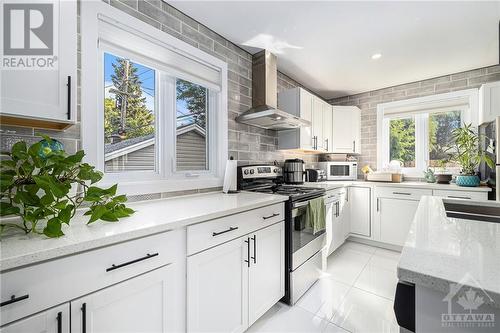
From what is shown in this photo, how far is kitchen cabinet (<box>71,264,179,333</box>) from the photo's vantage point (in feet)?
2.63

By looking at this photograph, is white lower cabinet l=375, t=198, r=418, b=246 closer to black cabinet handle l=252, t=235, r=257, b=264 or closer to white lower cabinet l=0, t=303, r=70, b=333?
black cabinet handle l=252, t=235, r=257, b=264

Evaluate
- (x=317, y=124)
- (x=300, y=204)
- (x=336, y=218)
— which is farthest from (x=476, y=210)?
(x=317, y=124)

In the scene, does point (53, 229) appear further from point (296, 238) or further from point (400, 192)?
point (400, 192)

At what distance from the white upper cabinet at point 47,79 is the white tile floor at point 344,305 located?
184 cm

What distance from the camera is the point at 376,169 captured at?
3664 millimetres

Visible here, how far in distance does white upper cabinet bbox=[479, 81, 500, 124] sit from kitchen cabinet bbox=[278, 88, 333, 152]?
178cm

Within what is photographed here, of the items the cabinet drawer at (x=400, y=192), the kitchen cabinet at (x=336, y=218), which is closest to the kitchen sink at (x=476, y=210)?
the kitchen cabinet at (x=336, y=218)

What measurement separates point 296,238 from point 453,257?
1377mm

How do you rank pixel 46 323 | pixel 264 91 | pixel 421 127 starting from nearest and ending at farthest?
pixel 46 323 < pixel 264 91 < pixel 421 127

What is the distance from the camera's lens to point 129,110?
165cm

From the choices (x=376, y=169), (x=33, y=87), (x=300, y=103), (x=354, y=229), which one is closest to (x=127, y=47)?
(x=33, y=87)

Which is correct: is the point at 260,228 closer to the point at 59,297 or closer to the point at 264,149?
the point at 59,297

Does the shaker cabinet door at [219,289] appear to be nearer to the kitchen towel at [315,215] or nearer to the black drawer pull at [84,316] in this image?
the black drawer pull at [84,316]

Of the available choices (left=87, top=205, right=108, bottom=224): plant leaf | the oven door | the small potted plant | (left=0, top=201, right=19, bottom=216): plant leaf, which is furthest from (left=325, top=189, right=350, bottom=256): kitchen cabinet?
(left=0, top=201, right=19, bottom=216): plant leaf
